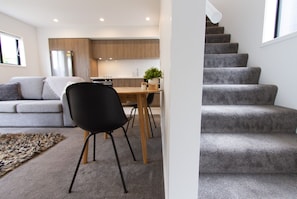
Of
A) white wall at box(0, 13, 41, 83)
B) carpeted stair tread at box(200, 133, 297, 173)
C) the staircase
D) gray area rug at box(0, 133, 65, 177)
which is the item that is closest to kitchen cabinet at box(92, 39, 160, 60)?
white wall at box(0, 13, 41, 83)

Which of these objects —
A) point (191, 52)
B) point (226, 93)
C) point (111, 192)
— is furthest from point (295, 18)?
point (111, 192)

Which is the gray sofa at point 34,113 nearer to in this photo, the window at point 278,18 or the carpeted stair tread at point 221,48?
the carpeted stair tread at point 221,48

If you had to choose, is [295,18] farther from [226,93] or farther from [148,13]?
[148,13]

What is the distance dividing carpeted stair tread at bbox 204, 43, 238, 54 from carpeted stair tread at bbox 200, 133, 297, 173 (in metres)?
1.58

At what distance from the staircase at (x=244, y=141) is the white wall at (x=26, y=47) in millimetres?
5129

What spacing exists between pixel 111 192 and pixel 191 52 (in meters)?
1.24

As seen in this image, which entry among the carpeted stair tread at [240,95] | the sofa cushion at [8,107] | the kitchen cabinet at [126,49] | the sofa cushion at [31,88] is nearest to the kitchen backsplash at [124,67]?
the kitchen cabinet at [126,49]

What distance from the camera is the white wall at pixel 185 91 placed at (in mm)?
641

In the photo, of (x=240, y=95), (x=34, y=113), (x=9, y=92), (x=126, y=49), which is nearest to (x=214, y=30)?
(x=240, y=95)

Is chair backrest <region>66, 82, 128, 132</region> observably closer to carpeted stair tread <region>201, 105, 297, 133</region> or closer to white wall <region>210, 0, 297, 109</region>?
carpeted stair tread <region>201, 105, 297, 133</region>

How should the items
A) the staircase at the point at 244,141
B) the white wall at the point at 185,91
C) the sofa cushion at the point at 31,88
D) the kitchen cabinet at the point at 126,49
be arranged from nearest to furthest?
the white wall at the point at 185,91 < the staircase at the point at 244,141 < the sofa cushion at the point at 31,88 < the kitchen cabinet at the point at 126,49

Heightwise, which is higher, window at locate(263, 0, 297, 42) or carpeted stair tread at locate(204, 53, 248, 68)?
window at locate(263, 0, 297, 42)

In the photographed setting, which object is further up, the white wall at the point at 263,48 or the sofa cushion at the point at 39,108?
the white wall at the point at 263,48

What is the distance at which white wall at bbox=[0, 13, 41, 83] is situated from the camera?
4094 millimetres
